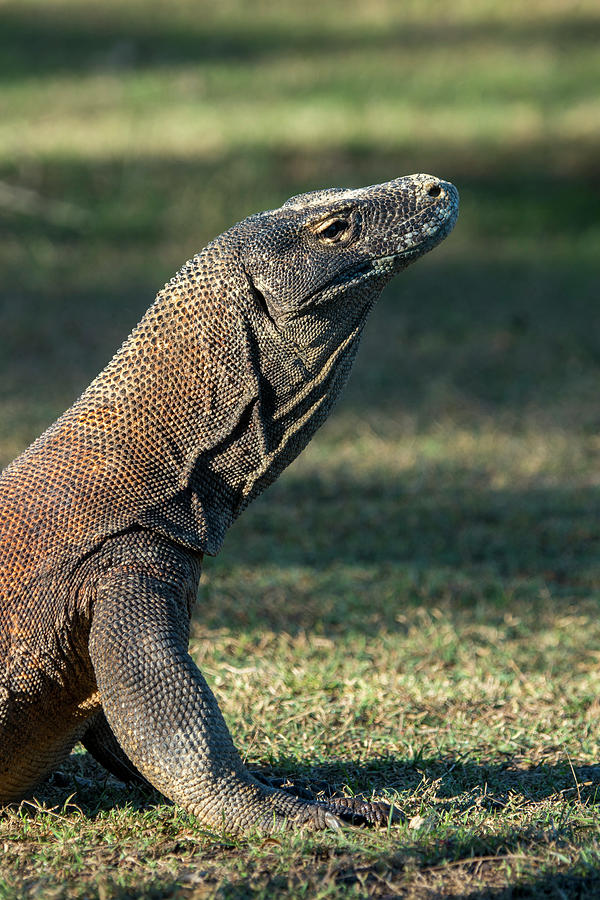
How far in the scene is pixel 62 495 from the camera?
327cm

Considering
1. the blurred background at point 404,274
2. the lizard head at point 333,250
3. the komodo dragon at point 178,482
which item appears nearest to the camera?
the komodo dragon at point 178,482

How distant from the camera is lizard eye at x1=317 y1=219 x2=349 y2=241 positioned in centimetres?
347

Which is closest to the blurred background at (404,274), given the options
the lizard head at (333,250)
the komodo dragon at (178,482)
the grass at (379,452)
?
the grass at (379,452)

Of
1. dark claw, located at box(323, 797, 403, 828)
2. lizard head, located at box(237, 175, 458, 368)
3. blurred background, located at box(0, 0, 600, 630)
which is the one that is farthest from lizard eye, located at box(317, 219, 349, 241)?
blurred background, located at box(0, 0, 600, 630)

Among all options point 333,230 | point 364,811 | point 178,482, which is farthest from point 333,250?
point 364,811

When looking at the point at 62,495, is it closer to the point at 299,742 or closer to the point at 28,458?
the point at 28,458

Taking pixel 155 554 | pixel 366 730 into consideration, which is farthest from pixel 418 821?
pixel 366 730

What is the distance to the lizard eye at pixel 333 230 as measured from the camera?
347 cm

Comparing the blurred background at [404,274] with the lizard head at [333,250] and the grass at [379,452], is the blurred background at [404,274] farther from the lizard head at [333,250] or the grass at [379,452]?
the lizard head at [333,250]

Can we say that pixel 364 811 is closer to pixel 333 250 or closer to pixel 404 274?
pixel 333 250

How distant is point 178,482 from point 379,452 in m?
4.91

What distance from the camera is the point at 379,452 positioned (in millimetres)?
8164

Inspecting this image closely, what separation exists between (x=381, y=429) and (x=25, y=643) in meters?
5.68

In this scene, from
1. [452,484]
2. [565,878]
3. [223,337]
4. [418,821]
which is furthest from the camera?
[452,484]
